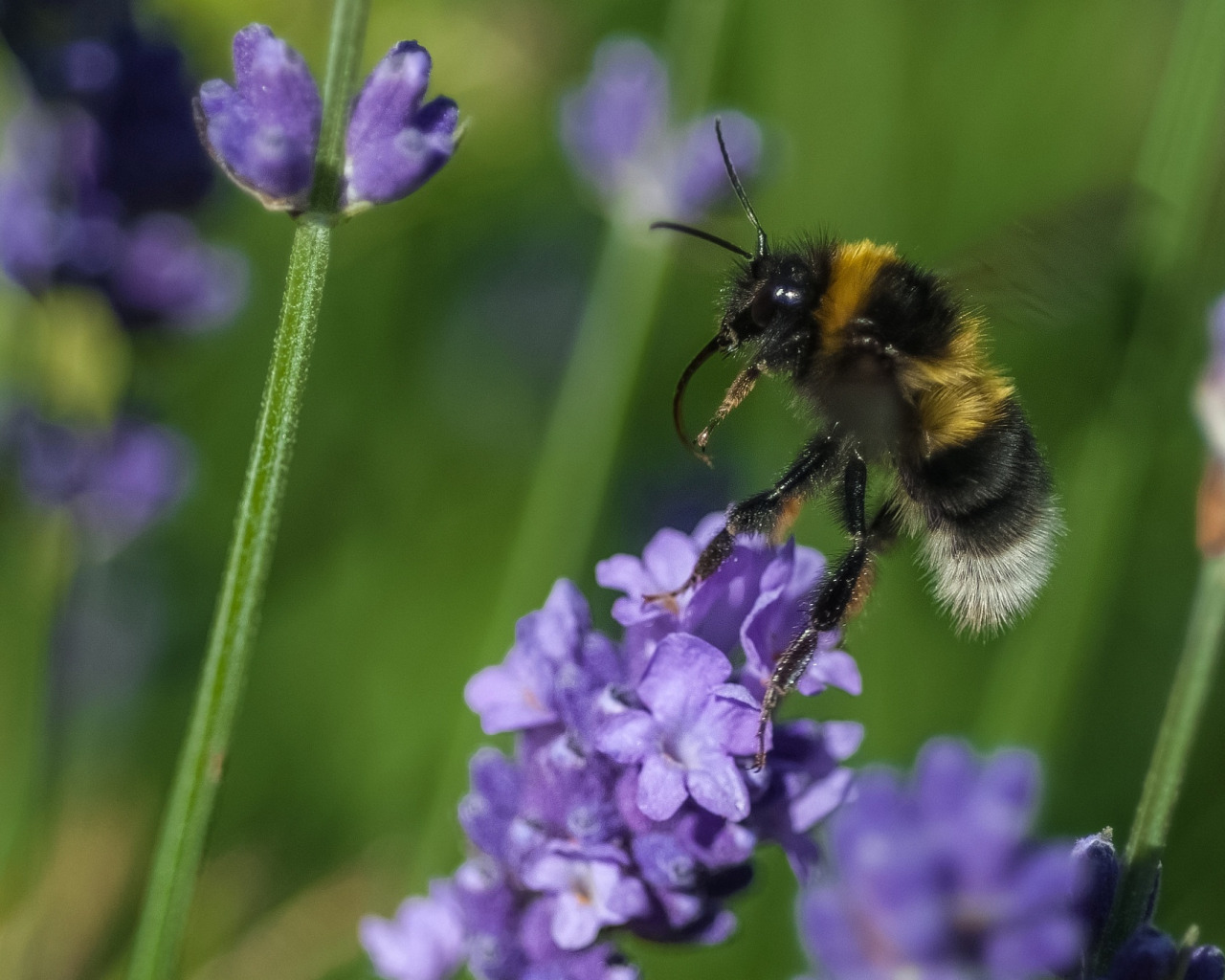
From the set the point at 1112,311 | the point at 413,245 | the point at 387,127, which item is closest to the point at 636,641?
the point at 387,127

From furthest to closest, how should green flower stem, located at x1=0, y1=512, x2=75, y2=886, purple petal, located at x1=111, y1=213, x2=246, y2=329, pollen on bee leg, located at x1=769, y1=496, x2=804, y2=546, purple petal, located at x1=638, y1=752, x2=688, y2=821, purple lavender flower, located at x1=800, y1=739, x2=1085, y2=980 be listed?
purple petal, located at x1=111, y1=213, x2=246, y2=329, green flower stem, located at x1=0, y1=512, x2=75, y2=886, pollen on bee leg, located at x1=769, y1=496, x2=804, y2=546, purple petal, located at x1=638, y1=752, x2=688, y2=821, purple lavender flower, located at x1=800, y1=739, x2=1085, y2=980

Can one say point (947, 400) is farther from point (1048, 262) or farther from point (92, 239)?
point (92, 239)

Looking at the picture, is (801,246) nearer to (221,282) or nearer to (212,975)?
(221,282)

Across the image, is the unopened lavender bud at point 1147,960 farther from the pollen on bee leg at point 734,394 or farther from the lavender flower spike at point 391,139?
the lavender flower spike at point 391,139

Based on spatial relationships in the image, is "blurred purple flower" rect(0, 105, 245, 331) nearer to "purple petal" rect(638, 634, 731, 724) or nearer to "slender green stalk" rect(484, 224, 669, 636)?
"slender green stalk" rect(484, 224, 669, 636)

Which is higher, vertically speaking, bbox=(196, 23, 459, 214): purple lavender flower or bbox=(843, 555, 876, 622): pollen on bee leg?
bbox=(196, 23, 459, 214): purple lavender flower

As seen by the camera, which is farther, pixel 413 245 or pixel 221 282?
pixel 413 245

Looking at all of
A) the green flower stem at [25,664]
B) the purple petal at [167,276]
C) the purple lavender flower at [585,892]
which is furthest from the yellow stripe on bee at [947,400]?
the green flower stem at [25,664]

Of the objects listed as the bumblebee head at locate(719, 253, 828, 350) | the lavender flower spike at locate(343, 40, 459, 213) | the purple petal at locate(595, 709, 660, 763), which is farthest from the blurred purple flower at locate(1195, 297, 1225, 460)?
the lavender flower spike at locate(343, 40, 459, 213)
